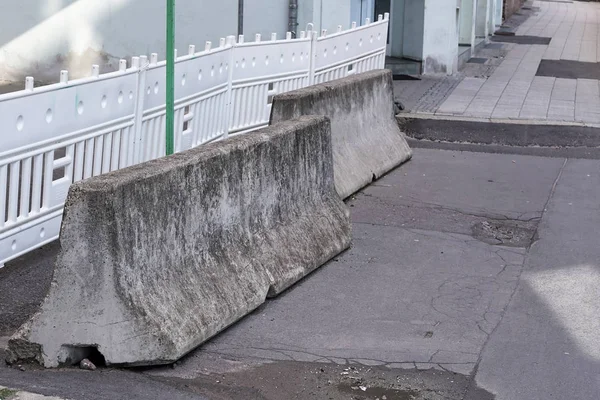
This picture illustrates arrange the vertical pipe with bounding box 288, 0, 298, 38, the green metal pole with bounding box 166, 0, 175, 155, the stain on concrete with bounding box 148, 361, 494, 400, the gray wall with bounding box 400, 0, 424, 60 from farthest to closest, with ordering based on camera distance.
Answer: the gray wall with bounding box 400, 0, 424, 60
the vertical pipe with bounding box 288, 0, 298, 38
the green metal pole with bounding box 166, 0, 175, 155
the stain on concrete with bounding box 148, 361, 494, 400

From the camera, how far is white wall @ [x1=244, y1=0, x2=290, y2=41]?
1791 centimetres

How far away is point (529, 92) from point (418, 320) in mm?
12186

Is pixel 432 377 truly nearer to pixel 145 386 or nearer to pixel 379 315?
pixel 379 315

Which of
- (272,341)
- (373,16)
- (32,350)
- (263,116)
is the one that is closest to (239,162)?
(272,341)

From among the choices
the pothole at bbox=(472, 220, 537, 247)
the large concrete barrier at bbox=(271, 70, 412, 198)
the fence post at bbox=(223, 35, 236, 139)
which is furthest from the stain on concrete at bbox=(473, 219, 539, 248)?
the fence post at bbox=(223, 35, 236, 139)

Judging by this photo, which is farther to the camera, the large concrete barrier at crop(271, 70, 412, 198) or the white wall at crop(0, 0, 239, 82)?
the white wall at crop(0, 0, 239, 82)

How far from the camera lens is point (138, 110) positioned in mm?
8570

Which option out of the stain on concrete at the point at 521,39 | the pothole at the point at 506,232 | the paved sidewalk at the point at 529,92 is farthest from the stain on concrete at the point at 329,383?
the stain on concrete at the point at 521,39

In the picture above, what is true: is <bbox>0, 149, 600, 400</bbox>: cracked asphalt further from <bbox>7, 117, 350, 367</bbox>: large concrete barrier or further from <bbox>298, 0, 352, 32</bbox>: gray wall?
<bbox>298, 0, 352, 32</bbox>: gray wall

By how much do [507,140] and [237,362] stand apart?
9.04m

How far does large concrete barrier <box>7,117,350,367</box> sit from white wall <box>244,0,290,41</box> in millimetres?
10534

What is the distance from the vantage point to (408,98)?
17141 millimetres

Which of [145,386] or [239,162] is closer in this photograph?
[145,386]

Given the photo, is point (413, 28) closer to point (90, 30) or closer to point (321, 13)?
point (321, 13)
